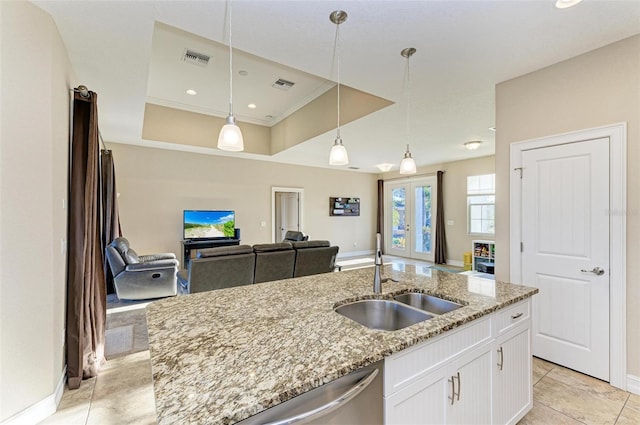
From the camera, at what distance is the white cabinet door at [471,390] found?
54.3 inches

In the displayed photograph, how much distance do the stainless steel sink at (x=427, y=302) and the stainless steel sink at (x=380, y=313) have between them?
0.13m

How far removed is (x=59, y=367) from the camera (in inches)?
84.4

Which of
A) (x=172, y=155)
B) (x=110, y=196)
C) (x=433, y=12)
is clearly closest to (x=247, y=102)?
(x=172, y=155)

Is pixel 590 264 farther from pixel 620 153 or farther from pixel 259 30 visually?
pixel 259 30

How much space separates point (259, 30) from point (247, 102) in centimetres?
323

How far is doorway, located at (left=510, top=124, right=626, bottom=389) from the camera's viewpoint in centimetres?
229

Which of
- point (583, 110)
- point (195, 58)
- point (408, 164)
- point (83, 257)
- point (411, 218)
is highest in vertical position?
A: point (195, 58)

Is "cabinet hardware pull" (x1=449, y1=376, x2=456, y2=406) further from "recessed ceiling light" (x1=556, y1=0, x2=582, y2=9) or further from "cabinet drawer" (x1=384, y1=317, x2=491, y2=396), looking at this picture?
"recessed ceiling light" (x1=556, y1=0, x2=582, y2=9)

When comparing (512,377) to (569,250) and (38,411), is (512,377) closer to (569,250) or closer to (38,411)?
(569,250)

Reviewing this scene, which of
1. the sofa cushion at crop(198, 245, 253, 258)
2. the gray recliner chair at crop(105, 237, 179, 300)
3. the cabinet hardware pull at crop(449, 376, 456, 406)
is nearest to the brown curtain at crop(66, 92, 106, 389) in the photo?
the sofa cushion at crop(198, 245, 253, 258)

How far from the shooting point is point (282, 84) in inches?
178

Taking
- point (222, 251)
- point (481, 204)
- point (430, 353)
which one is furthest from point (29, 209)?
point (481, 204)

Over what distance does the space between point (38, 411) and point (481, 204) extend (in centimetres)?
762

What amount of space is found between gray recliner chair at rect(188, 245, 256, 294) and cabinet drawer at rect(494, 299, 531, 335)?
292cm
